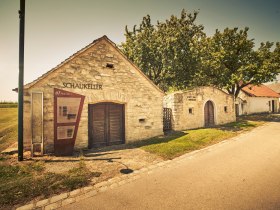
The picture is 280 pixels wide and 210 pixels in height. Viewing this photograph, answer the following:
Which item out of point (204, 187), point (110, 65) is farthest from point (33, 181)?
point (110, 65)

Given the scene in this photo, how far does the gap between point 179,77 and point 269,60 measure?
34.7 feet

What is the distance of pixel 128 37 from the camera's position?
20.9 metres

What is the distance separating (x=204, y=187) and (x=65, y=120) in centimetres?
645

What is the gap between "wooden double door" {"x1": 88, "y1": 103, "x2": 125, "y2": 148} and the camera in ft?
29.2

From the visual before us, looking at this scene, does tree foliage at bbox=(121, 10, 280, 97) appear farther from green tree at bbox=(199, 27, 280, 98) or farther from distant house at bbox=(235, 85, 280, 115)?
distant house at bbox=(235, 85, 280, 115)

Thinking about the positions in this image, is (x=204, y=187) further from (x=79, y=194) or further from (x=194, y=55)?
(x=194, y=55)

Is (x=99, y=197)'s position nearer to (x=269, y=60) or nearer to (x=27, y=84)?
(x=27, y=84)

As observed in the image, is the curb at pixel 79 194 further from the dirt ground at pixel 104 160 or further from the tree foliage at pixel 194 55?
the tree foliage at pixel 194 55

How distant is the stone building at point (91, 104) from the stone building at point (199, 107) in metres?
2.66

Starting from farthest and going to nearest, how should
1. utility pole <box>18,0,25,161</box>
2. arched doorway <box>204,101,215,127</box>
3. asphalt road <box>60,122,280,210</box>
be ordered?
arched doorway <box>204,101,215,127</box>
utility pole <box>18,0,25,161</box>
asphalt road <box>60,122,280,210</box>

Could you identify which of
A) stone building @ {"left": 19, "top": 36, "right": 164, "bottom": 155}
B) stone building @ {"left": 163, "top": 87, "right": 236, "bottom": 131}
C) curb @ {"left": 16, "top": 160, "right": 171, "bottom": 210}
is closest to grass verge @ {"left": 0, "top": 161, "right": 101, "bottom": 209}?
curb @ {"left": 16, "top": 160, "right": 171, "bottom": 210}

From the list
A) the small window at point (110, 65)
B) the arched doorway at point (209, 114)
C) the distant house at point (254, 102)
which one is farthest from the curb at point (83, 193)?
the distant house at point (254, 102)

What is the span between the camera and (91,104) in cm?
890

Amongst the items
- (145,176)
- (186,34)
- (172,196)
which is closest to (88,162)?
(145,176)
